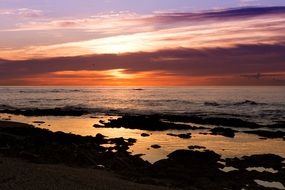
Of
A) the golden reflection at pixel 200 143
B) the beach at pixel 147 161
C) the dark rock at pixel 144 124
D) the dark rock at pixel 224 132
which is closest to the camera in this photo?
the beach at pixel 147 161

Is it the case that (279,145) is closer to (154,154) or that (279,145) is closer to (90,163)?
(154,154)

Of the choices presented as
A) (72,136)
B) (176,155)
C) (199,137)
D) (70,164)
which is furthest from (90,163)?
(199,137)

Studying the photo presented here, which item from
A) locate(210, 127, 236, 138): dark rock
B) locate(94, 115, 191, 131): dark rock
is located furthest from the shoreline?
locate(94, 115, 191, 131): dark rock

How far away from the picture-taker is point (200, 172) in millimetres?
22906

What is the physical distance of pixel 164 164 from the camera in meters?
24.1

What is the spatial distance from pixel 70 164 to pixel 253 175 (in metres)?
9.83

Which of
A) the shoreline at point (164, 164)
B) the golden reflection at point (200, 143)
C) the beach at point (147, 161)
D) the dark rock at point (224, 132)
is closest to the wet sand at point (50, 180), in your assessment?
the beach at point (147, 161)

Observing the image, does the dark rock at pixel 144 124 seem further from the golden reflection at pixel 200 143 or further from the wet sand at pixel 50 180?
the wet sand at pixel 50 180

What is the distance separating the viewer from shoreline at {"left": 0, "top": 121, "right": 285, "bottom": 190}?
20.8 m

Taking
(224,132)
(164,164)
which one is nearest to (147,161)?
(164,164)

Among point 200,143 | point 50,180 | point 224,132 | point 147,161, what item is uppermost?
point 50,180

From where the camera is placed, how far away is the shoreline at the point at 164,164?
20766 mm

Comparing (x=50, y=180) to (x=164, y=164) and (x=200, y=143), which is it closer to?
(x=164, y=164)

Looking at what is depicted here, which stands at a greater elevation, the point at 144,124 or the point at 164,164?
the point at 164,164
